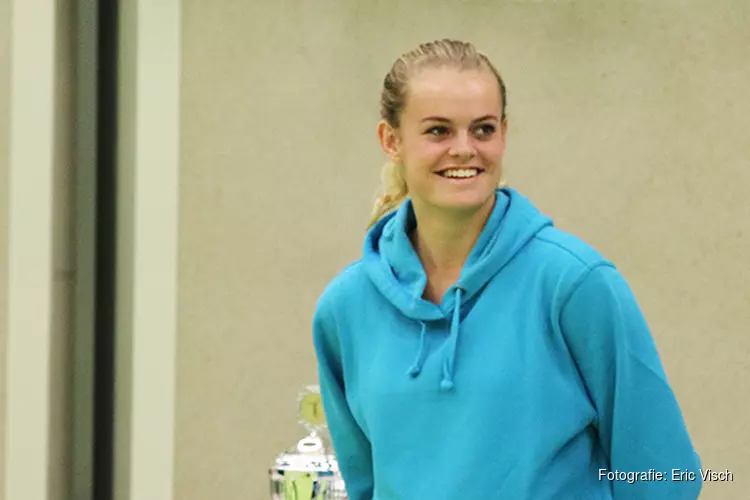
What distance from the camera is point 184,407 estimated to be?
77.2 inches

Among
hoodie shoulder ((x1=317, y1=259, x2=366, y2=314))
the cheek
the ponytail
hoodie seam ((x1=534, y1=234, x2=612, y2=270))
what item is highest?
the cheek

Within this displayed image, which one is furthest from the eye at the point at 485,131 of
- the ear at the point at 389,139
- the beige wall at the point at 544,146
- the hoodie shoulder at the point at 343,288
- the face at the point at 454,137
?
the beige wall at the point at 544,146

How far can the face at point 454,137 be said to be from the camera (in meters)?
1.07

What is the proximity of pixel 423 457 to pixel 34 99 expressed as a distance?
129 cm

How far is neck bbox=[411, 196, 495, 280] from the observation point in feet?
3.64

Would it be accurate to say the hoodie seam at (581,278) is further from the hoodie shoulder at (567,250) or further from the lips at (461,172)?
A: the lips at (461,172)

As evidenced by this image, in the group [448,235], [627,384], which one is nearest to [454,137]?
[448,235]

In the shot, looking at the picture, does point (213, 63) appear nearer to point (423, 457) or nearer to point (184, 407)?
point (184, 407)

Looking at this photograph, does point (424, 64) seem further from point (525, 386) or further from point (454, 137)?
point (525, 386)

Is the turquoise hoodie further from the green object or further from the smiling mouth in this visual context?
the green object

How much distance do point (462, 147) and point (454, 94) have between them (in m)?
0.06

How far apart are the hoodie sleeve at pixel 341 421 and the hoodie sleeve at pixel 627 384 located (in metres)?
0.35

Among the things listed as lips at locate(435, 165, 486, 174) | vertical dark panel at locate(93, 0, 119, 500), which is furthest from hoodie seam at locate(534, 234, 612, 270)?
vertical dark panel at locate(93, 0, 119, 500)

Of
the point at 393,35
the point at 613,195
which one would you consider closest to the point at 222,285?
the point at 393,35
